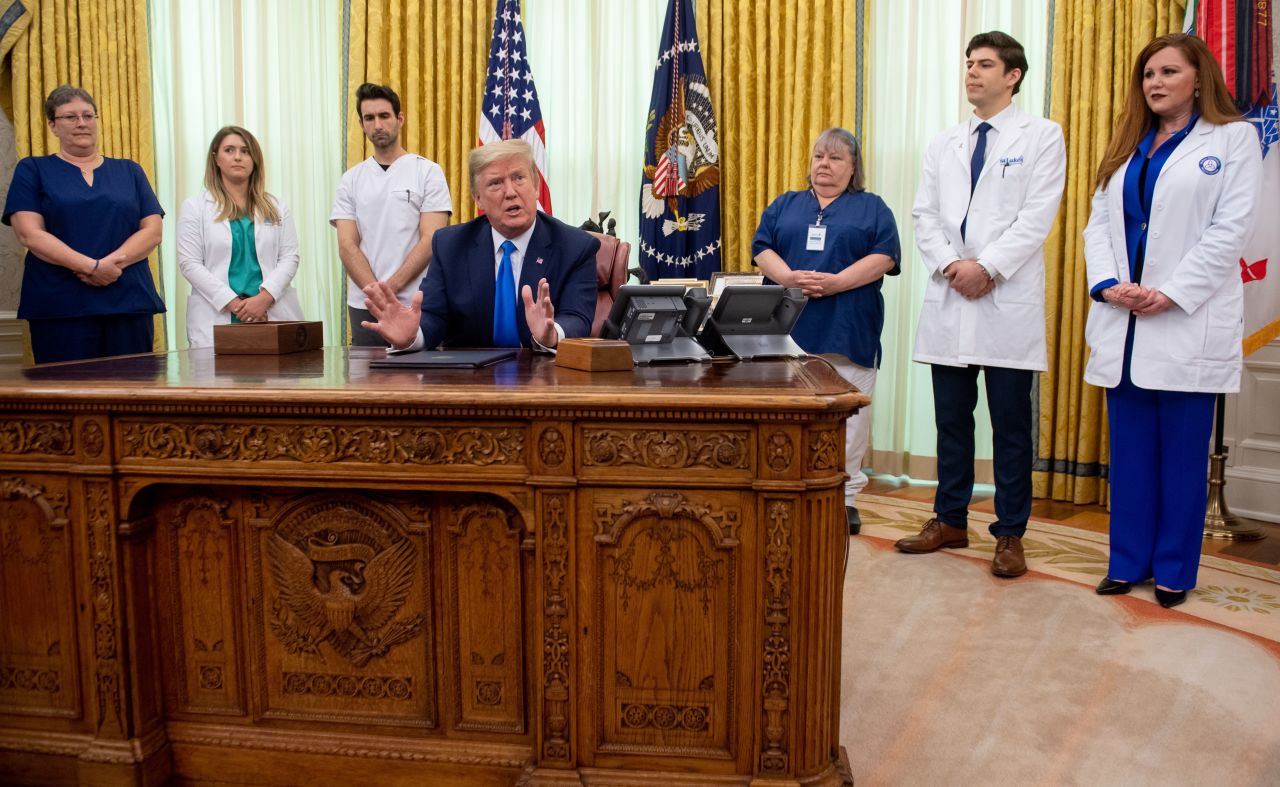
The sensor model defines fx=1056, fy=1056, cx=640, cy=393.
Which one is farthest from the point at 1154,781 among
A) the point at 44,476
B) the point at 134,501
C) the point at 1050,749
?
the point at 44,476

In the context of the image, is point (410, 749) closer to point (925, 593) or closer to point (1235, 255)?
point (925, 593)

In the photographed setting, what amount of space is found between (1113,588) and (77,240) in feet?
13.0

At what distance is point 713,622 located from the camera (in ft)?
6.39

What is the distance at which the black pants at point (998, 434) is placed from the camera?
3.73 metres

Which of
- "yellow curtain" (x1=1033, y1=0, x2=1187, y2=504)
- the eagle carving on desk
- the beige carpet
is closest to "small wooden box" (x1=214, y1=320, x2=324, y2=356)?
the eagle carving on desk

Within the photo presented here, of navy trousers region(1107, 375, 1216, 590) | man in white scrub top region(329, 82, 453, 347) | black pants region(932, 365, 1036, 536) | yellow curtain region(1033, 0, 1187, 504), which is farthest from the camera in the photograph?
yellow curtain region(1033, 0, 1187, 504)

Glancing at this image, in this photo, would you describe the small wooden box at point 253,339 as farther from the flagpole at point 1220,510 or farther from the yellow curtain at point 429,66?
the flagpole at point 1220,510

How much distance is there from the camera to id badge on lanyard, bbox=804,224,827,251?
165 inches

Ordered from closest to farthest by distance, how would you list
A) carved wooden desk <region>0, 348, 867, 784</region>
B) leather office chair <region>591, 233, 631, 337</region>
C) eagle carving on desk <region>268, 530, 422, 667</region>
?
carved wooden desk <region>0, 348, 867, 784</region> < eagle carving on desk <region>268, 530, 422, 667</region> < leather office chair <region>591, 233, 631, 337</region>

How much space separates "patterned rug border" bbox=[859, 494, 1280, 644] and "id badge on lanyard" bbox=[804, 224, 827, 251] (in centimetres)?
117

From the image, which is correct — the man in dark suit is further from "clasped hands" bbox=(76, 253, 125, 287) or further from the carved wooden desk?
"clasped hands" bbox=(76, 253, 125, 287)

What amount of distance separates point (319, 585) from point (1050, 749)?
1613 mm

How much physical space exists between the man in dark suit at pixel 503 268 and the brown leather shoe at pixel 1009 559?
1.73 m

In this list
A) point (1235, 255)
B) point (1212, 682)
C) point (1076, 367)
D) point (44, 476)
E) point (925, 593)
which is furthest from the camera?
point (1076, 367)
